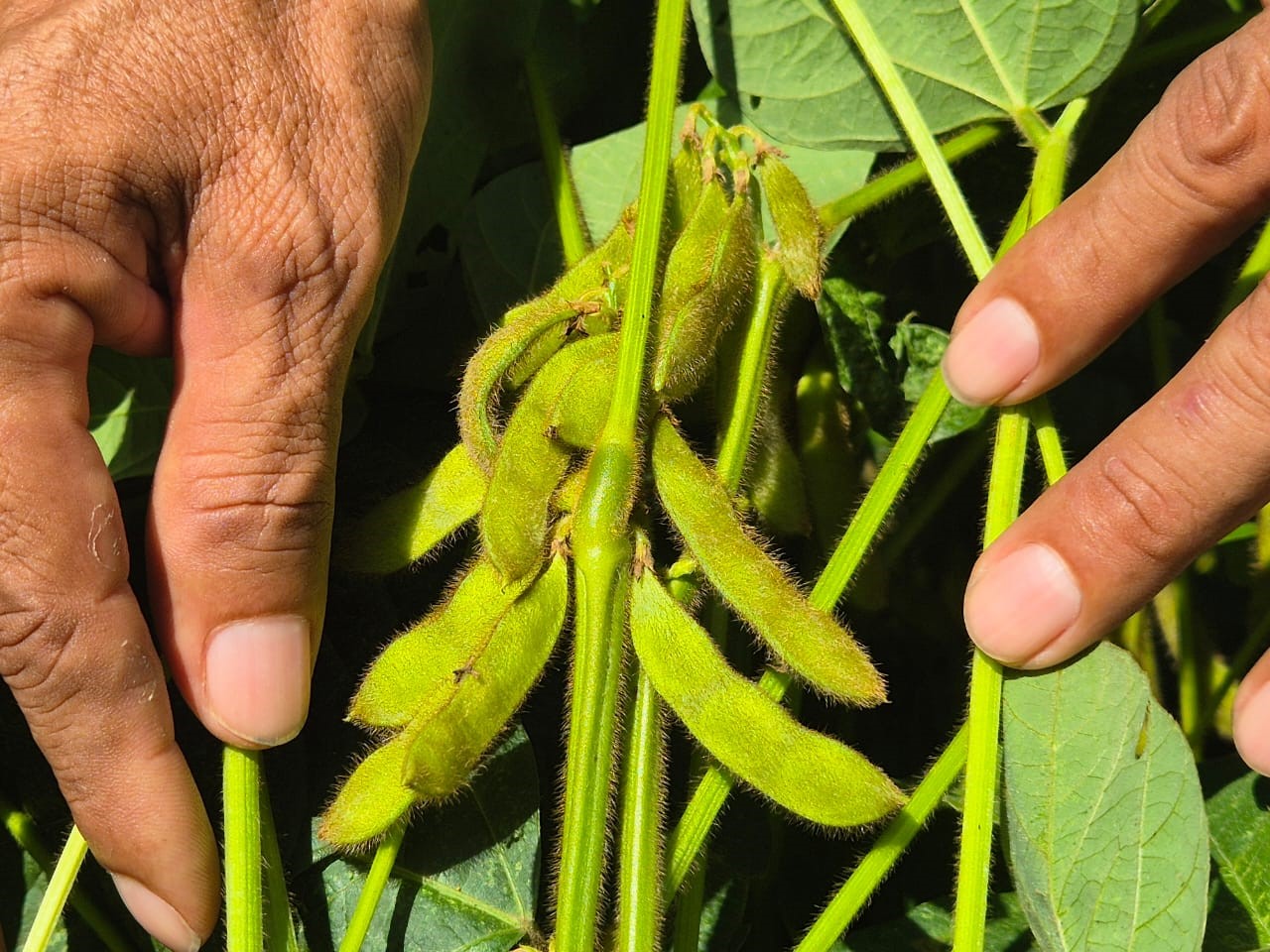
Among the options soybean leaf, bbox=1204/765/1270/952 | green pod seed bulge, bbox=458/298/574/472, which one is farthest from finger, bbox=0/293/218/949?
soybean leaf, bbox=1204/765/1270/952

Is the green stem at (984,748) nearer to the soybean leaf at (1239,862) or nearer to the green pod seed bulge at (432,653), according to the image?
the soybean leaf at (1239,862)

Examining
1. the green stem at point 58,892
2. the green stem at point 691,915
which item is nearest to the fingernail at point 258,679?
the green stem at point 58,892

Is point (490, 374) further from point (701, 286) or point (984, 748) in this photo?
point (984, 748)

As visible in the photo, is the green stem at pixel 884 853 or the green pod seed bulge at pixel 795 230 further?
the green pod seed bulge at pixel 795 230

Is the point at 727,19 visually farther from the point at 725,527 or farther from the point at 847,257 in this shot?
the point at 725,527

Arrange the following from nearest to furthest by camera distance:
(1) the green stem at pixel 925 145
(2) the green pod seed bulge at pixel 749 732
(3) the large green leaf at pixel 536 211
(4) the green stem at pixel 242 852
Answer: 1. (2) the green pod seed bulge at pixel 749 732
2. (4) the green stem at pixel 242 852
3. (1) the green stem at pixel 925 145
4. (3) the large green leaf at pixel 536 211

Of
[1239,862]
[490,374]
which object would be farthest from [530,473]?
[1239,862]

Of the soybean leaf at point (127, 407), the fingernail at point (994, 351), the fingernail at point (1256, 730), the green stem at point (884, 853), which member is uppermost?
the fingernail at point (994, 351)
